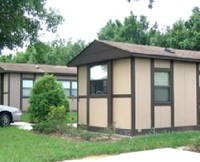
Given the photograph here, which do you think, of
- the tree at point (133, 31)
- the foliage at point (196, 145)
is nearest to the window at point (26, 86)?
the tree at point (133, 31)

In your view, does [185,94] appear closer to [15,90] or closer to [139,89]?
[139,89]

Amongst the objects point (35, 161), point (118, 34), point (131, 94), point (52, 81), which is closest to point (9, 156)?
point (35, 161)

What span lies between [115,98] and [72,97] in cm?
1448

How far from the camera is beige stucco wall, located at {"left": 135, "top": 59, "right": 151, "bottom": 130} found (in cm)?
1459

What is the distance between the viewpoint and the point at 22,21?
14.4 m

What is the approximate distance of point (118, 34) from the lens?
137 ft

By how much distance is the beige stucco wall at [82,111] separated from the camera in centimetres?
1742

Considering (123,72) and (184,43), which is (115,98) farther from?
(184,43)

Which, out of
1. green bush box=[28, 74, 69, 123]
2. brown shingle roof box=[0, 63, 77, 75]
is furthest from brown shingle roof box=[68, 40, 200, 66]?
brown shingle roof box=[0, 63, 77, 75]

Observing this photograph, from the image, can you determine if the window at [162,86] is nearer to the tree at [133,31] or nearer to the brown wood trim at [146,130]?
the brown wood trim at [146,130]

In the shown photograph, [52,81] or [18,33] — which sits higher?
[18,33]

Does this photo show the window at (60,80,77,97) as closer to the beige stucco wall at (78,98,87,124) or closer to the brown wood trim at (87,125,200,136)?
the beige stucco wall at (78,98,87,124)

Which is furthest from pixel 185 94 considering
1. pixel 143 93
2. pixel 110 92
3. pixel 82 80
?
pixel 82 80

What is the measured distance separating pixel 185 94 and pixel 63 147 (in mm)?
6462
